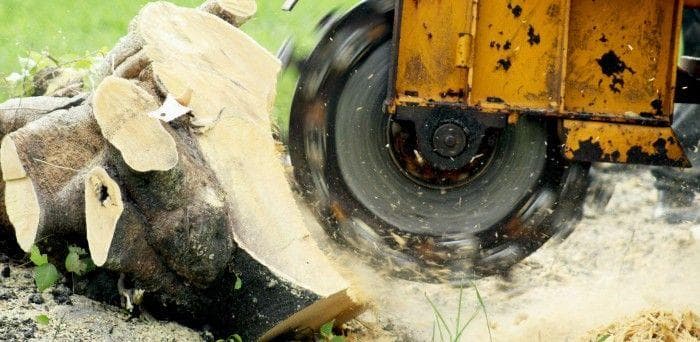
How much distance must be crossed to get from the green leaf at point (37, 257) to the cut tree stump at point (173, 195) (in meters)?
0.05

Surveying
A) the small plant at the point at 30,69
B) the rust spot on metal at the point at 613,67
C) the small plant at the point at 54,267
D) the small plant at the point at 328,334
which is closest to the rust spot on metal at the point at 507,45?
the rust spot on metal at the point at 613,67

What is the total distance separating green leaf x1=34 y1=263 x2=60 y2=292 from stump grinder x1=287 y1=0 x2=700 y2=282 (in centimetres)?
117

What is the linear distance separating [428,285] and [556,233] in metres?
0.56

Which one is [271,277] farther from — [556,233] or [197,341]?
[556,233]

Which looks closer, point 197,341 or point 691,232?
point 197,341

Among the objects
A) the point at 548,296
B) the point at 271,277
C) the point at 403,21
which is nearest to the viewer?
the point at 271,277

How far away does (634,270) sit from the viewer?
432cm

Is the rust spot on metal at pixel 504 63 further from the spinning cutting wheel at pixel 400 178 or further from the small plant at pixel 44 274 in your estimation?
the small plant at pixel 44 274

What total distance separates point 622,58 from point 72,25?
4461 mm

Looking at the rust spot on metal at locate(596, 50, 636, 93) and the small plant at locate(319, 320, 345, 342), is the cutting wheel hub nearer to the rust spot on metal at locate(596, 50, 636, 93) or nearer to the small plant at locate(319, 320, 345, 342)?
the rust spot on metal at locate(596, 50, 636, 93)

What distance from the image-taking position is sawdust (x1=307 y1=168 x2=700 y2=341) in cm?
379

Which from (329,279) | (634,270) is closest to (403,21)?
(329,279)

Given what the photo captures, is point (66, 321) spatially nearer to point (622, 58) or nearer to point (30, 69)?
point (30, 69)

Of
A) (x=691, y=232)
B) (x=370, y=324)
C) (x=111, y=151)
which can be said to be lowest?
(x=370, y=324)
